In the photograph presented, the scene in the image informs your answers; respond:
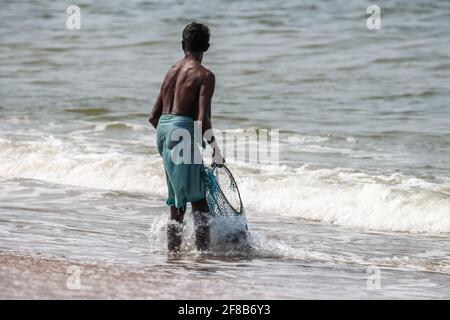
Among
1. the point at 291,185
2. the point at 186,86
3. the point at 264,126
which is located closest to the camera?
the point at 186,86

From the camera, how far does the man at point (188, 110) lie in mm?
7164

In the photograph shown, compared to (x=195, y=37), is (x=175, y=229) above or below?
below

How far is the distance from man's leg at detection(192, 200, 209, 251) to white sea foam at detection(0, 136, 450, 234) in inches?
109

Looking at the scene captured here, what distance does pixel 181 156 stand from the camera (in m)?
7.25

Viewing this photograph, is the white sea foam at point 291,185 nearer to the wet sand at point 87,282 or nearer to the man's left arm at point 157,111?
the man's left arm at point 157,111

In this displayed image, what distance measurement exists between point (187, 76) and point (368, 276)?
1952 mm

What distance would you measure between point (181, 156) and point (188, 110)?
335 millimetres

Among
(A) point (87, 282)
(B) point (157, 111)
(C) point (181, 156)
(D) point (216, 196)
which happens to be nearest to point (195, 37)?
(B) point (157, 111)

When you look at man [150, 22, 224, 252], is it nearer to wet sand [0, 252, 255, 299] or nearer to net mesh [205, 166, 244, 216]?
net mesh [205, 166, 244, 216]

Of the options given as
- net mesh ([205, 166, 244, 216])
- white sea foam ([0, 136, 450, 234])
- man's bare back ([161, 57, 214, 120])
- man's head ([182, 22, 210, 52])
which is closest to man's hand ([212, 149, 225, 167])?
net mesh ([205, 166, 244, 216])

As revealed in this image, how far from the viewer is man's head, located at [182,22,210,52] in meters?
7.22

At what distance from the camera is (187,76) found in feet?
23.6

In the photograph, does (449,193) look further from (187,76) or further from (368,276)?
(187,76)

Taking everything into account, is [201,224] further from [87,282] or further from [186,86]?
[87,282]
